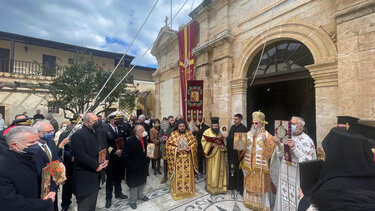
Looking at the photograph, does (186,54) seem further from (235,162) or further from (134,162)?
(134,162)

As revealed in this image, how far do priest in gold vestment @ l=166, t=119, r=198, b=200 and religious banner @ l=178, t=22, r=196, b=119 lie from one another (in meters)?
3.09

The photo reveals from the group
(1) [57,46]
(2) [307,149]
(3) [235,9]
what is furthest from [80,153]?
(1) [57,46]

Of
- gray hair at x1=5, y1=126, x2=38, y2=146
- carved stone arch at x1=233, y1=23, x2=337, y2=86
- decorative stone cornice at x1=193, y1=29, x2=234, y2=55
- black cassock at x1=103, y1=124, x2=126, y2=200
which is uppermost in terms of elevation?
decorative stone cornice at x1=193, y1=29, x2=234, y2=55

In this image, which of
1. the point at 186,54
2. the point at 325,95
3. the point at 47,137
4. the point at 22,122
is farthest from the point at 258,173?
the point at 186,54

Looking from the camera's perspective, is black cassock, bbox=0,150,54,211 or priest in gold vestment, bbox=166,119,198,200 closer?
black cassock, bbox=0,150,54,211

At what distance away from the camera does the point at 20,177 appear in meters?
1.51

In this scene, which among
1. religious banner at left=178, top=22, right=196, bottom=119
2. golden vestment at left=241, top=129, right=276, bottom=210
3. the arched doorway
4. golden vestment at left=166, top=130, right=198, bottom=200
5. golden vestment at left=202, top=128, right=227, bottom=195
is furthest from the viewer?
religious banner at left=178, top=22, right=196, bottom=119

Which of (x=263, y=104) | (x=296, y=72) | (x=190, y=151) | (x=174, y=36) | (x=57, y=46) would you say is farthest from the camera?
(x=57, y=46)

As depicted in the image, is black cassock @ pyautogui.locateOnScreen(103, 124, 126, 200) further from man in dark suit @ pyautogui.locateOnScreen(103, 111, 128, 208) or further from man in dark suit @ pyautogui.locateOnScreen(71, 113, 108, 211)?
man in dark suit @ pyautogui.locateOnScreen(71, 113, 108, 211)

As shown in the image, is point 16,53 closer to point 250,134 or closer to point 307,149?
point 250,134

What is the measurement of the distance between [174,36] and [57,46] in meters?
13.8

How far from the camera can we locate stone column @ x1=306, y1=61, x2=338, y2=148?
10.8 ft

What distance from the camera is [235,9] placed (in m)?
5.42

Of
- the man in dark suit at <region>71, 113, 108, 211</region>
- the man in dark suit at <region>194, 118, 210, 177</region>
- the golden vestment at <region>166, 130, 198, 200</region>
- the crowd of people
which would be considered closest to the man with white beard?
the crowd of people
